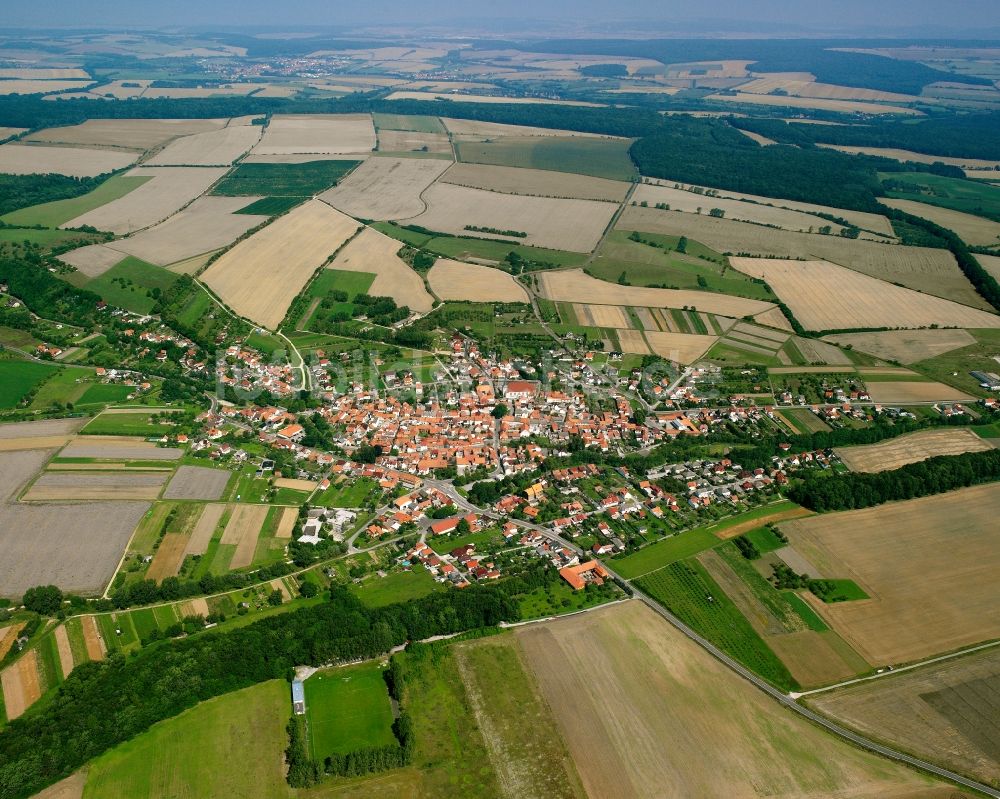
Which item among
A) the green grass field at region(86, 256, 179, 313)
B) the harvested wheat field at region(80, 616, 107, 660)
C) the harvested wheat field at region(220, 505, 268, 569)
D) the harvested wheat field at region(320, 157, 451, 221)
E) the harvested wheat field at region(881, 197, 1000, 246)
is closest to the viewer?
the harvested wheat field at region(80, 616, 107, 660)

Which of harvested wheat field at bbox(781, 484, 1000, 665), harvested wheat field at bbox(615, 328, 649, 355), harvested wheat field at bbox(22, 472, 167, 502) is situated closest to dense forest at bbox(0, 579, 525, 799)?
harvested wheat field at bbox(22, 472, 167, 502)

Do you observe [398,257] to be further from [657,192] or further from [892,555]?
[892,555]

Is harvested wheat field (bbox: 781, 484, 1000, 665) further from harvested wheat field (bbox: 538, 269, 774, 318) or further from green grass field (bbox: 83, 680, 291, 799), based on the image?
harvested wheat field (bbox: 538, 269, 774, 318)

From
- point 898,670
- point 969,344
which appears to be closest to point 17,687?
point 898,670

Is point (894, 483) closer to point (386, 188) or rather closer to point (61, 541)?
Answer: point (61, 541)

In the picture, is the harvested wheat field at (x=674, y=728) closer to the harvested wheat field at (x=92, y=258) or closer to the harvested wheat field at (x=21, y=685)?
the harvested wheat field at (x=21, y=685)

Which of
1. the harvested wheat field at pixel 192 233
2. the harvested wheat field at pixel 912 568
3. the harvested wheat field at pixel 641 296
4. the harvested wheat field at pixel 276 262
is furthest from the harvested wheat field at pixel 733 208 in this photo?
the harvested wheat field at pixel 912 568
